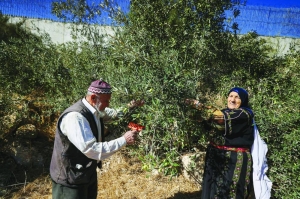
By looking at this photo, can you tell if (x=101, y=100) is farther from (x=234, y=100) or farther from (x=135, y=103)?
(x=234, y=100)

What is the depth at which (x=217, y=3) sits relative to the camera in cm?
397

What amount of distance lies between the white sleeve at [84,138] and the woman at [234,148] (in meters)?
1.06

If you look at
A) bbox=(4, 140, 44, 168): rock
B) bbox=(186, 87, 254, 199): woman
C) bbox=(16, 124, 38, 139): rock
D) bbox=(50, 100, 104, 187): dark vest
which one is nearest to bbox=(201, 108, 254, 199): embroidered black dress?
bbox=(186, 87, 254, 199): woman

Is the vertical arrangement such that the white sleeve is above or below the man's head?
below

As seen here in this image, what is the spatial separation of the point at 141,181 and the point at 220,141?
2229 mm

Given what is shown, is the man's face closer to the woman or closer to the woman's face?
the woman

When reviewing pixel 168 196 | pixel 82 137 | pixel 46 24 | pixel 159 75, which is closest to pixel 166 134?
pixel 159 75

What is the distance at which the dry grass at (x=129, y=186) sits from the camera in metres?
4.33

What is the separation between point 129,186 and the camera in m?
4.58

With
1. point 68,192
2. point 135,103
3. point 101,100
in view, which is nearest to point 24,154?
point 68,192

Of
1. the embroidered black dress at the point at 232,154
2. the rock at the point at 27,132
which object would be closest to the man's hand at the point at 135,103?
the embroidered black dress at the point at 232,154

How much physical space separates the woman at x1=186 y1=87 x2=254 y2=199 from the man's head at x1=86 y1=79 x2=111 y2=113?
986mm

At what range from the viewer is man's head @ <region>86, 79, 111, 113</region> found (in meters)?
2.59

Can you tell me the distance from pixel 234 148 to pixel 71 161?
68.6 inches
